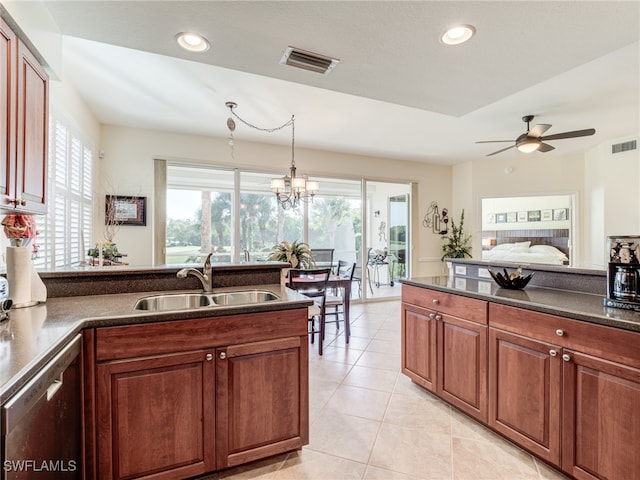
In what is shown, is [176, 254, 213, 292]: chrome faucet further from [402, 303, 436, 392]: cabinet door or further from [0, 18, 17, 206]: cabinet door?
[402, 303, 436, 392]: cabinet door

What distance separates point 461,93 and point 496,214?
24.9 ft

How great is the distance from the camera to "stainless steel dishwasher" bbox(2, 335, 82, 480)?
0.84 m

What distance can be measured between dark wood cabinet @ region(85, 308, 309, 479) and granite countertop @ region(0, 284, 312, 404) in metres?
0.04

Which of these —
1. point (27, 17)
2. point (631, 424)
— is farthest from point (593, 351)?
point (27, 17)

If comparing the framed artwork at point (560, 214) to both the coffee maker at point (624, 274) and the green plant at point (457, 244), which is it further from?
the coffee maker at point (624, 274)

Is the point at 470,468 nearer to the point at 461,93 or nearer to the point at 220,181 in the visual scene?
the point at 461,93

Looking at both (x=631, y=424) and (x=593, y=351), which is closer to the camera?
(x=631, y=424)

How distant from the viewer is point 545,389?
1700 mm

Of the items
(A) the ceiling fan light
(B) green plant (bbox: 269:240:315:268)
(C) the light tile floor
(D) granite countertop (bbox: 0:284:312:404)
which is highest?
(A) the ceiling fan light

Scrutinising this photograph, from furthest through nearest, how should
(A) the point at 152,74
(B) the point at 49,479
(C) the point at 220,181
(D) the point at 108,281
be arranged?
(C) the point at 220,181 → (A) the point at 152,74 → (D) the point at 108,281 → (B) the point at 49,479

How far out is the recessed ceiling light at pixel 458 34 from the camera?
1.79 metres

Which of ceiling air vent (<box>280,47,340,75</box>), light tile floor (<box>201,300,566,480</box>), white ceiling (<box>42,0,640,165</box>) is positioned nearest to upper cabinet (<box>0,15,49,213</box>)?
white ceiling (<box>42,0,640,165</box>)

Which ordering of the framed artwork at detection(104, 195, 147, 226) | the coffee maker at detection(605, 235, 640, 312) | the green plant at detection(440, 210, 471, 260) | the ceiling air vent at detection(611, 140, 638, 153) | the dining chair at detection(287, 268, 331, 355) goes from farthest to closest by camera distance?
the green plant at detection(440, 210, 471, 260)
the ceiling air vent at detection(611, 140, 638, 153)
the framed artwork at detection(104, 195, 147, 226)
the dining chair at detection(287, 268, 331, 355)
the coffee maker at detection(605, 235, 640, 312)

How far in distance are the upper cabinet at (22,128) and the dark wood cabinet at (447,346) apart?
8.31ft
